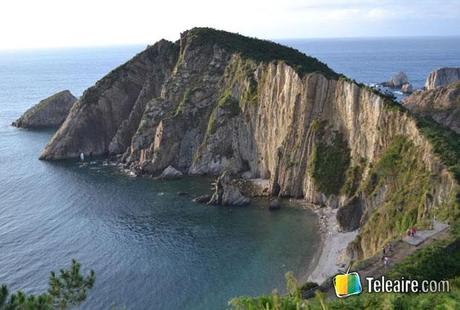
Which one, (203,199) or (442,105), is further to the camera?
(442,105)

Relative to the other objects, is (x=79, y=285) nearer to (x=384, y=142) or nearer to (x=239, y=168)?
(x=384, y=142)

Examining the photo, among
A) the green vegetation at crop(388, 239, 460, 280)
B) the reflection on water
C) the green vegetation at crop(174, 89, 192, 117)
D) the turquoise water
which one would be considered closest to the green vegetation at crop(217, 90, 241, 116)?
the green vegetation at crop(174, 89, 192, 117)

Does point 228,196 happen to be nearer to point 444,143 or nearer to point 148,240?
point 148,240

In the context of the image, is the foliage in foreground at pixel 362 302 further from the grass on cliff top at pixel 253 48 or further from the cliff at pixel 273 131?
the grass on cliff top at pixel 253 48

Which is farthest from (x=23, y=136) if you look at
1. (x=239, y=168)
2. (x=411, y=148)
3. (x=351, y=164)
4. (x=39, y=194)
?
(x=411, y=148)

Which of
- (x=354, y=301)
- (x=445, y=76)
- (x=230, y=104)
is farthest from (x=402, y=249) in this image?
(x=445, y=76)

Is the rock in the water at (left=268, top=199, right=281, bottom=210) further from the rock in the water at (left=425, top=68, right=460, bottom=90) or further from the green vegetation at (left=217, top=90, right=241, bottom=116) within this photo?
the rock in the water at (left=425, top=68, right=460, bottom=90)
